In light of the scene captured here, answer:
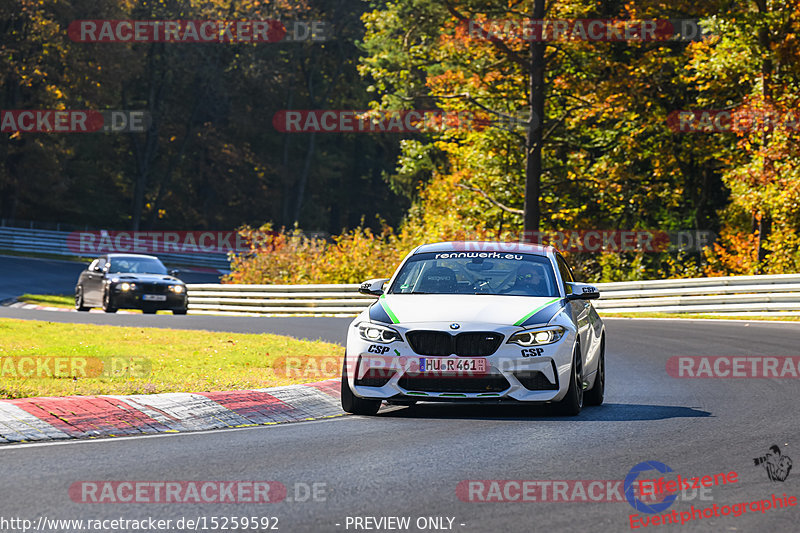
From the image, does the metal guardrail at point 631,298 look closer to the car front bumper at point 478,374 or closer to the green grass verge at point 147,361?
the green grass verge at point 147,361

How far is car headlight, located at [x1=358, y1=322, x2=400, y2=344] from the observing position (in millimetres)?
10797

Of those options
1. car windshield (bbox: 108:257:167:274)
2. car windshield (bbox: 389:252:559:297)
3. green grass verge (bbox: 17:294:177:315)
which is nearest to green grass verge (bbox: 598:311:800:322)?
car windshield (bbox: 108:257:167:274)

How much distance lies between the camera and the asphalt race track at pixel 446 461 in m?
6.68

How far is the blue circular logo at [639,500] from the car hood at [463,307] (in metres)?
2.70

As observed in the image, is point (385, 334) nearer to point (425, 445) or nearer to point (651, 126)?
point (425, 445)

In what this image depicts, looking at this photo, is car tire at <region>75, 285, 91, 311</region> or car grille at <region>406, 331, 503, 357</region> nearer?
car grille at <region>406, 331, 503, 357</region>

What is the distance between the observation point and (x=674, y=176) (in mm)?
40031

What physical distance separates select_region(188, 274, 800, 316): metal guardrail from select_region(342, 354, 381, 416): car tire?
16320 mm

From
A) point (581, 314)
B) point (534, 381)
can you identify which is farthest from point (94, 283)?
point (534, 381)

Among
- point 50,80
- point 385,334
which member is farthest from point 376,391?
point 50,80

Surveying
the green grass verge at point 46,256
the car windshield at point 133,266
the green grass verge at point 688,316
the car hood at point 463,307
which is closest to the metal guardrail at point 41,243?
the green grass verge at point 46,256

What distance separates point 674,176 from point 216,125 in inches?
1852

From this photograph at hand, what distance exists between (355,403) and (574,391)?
202 centimetres

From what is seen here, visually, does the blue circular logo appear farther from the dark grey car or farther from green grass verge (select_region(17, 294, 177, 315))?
green grass verge (select_region(17, 294, 177, 315))
